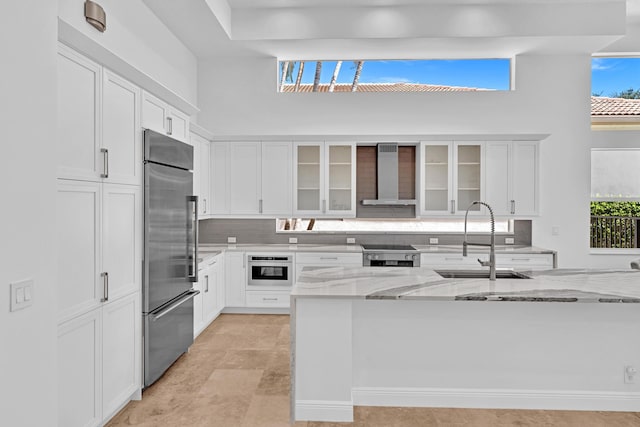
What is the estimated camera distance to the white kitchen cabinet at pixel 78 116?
2141 mm

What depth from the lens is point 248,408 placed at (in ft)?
9.20

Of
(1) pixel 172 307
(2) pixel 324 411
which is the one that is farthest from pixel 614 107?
(1) pixel 172 307

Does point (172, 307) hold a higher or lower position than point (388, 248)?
lower

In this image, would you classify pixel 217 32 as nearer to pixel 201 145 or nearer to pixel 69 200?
pixel 201 145

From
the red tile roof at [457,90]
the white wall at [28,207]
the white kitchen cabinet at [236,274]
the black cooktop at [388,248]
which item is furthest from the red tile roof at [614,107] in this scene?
the white wall at [28,207]

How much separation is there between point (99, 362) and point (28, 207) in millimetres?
1199

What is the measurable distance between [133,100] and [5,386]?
1943 mm

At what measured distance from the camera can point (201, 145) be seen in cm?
495

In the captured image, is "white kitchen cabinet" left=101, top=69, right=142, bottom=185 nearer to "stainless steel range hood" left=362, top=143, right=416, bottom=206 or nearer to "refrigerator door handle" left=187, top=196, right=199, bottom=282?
"refrigerator door handle" left=187, top=196, right=199, bottom=282

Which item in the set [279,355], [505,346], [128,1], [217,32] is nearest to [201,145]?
[217,32]

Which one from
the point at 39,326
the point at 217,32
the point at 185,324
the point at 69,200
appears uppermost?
the point at 217,32

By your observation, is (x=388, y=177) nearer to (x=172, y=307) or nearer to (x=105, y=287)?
(x=172, y=307)

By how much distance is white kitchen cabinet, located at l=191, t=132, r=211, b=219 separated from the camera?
186 inches

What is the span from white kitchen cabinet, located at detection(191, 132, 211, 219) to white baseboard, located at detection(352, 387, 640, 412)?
2927 mm
